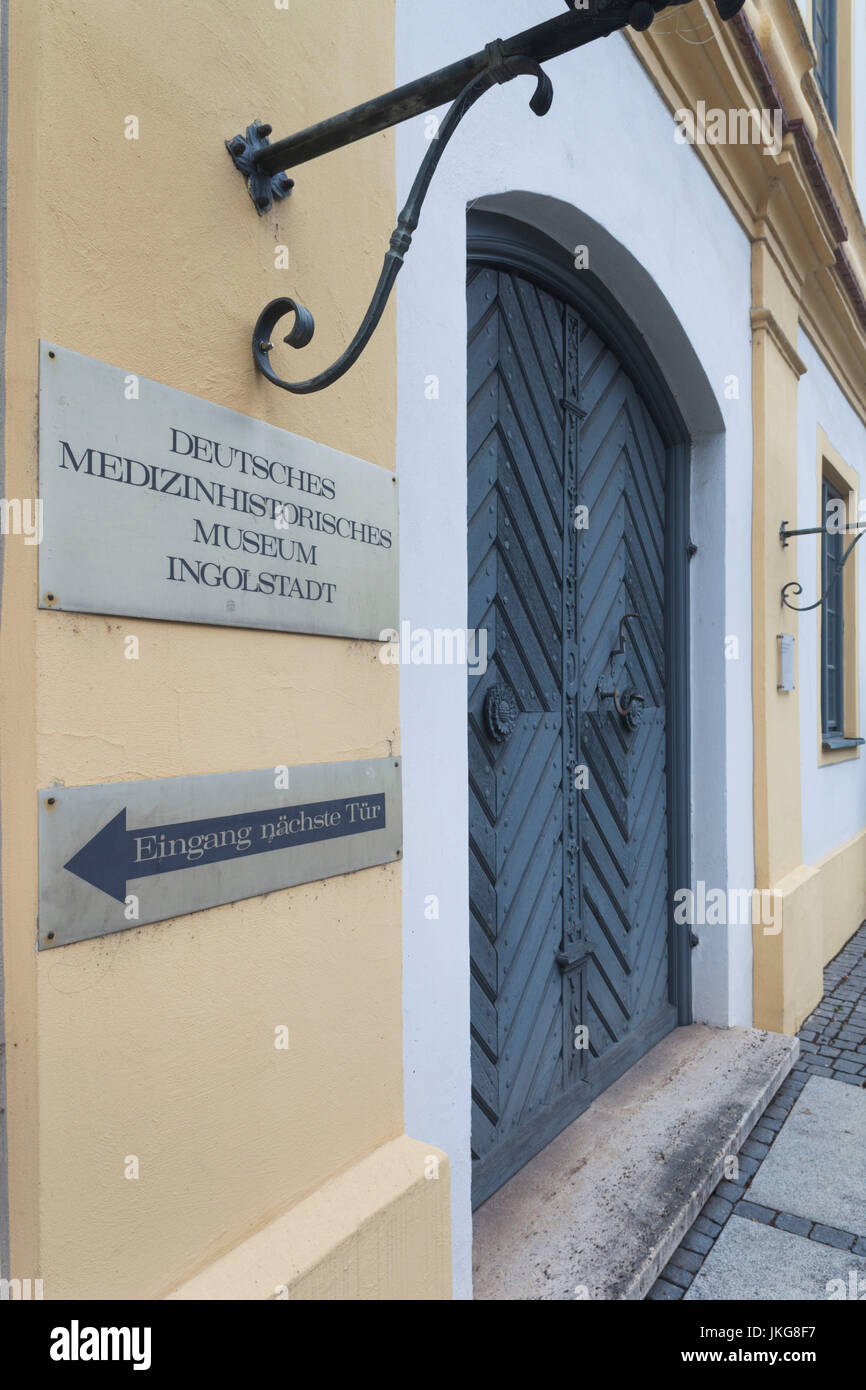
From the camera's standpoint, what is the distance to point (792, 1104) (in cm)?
379

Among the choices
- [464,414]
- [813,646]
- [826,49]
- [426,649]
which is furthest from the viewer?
[826,49]

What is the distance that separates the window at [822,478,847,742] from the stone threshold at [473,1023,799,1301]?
3.77 m

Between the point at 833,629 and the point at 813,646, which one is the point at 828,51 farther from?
the point at 813,646

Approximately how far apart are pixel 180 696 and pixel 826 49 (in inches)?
298

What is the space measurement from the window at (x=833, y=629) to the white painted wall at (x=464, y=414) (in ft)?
8.97

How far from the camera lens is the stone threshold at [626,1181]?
7.91 feet

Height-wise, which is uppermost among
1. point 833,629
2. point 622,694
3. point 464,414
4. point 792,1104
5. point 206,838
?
point 464,414

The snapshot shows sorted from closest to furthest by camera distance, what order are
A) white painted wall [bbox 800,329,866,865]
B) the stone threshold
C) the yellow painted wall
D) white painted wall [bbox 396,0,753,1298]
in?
the yellow painted wall
white painted wall [bbox 396,0,753,1298]
the stone threshold
white painted wall [bbox 800,329,866,865]

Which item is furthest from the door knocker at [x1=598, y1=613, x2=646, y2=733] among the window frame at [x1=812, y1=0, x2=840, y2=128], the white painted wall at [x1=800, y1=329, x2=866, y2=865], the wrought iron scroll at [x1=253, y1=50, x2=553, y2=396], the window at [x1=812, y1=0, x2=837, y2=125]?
the window at [x1=812, y1=0, x2=837, y2=125]

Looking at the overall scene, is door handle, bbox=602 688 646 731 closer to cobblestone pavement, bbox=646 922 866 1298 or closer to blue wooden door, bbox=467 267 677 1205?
blue wooden door, bbox=467 267 677 1205

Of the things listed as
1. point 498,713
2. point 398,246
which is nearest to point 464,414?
point 398,246

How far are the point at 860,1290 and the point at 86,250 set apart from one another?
10.3 ft

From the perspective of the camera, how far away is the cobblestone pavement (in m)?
2.76

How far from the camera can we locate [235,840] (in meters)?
1.50
